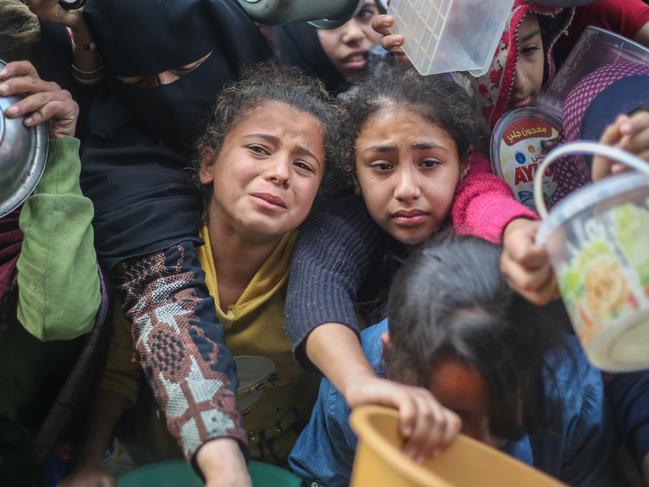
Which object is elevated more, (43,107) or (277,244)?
(43,107)

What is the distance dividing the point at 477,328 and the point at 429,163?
0.54m

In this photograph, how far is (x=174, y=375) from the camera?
1.39 meters

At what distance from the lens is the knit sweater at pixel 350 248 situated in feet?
4.63

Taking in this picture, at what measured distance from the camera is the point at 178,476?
168 centimetres

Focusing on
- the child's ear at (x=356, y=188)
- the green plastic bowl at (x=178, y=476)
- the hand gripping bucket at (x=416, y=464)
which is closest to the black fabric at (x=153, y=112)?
the child's ear at (x=356, y=188)

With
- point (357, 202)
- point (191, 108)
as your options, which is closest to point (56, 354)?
point (191, 108)

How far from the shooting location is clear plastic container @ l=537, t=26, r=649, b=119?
1.74 m

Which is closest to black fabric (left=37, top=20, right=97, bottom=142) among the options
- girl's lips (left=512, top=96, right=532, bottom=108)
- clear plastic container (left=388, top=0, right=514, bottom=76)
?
clear plastic container (left=388, top=0, right=514, bottom=76)

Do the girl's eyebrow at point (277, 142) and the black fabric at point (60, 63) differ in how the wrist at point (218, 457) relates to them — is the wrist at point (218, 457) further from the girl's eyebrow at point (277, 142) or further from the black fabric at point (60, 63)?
the black fabric at point (60, 63)

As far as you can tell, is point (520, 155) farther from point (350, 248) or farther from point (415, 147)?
point (350, 248)

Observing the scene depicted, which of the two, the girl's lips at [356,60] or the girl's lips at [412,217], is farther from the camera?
the girl's lips at [356,60]

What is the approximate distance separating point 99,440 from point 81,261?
1.48 feet

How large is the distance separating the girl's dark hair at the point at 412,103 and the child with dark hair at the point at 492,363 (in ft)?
1.38

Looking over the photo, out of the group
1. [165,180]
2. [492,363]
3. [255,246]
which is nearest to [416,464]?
[492,363]
